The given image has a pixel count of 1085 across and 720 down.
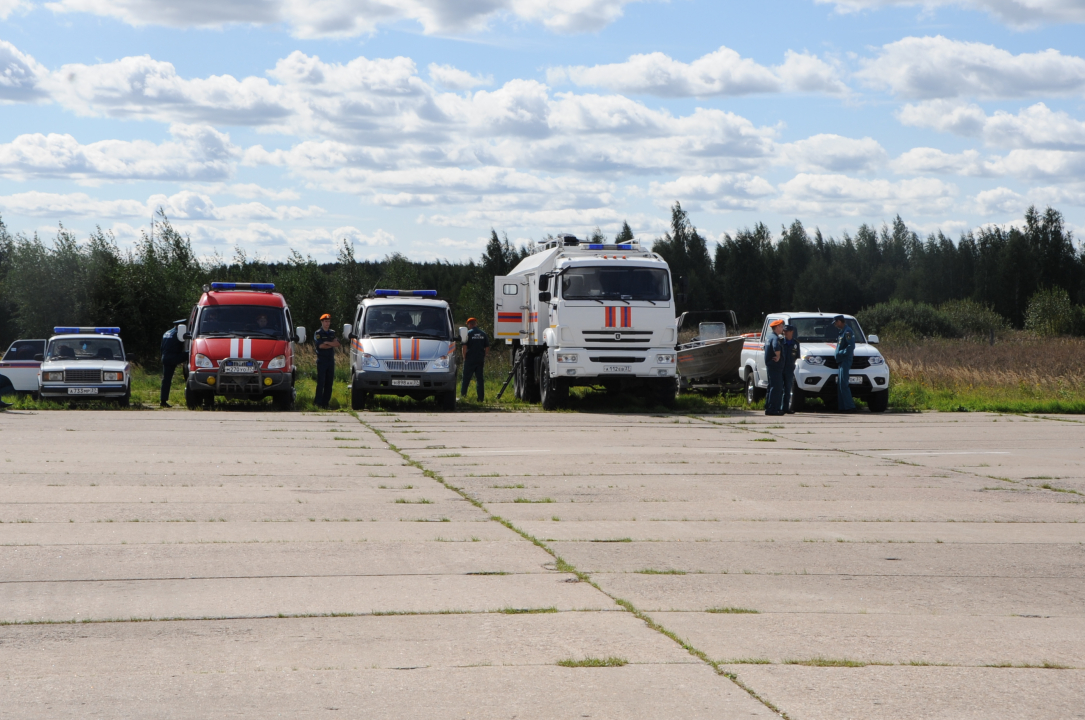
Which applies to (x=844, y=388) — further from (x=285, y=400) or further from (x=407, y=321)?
(x=285, y=400)

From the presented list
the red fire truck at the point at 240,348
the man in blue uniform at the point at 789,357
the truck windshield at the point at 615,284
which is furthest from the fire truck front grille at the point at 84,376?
the man in blue uniform at the point at 789,357

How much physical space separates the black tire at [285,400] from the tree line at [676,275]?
2535 centimetres

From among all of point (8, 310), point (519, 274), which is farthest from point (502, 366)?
point (8, 310)

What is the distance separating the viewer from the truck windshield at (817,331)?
23.6 m

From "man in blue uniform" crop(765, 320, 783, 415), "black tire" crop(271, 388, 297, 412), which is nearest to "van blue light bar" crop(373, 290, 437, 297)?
"black tire" crop(271, 388, 297, 412)

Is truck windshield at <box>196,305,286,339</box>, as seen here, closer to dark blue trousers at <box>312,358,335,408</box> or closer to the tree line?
dark blue trousers at <box>312,358,335,408</box>

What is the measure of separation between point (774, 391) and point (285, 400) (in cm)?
977

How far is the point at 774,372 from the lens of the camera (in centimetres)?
2184

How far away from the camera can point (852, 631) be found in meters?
5.73

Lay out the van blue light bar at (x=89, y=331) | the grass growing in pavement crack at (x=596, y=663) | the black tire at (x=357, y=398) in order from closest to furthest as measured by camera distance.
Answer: the grass growing in pavement crack at (x=596, y=663)
the black tire at (x=357, y=398)
the van blue light bar at (x=89, y=331)

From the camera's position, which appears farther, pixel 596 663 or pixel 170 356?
pixel 170 356

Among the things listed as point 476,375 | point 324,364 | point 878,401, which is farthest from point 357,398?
point 878,401

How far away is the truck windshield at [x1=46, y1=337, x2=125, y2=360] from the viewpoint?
24016 millimetres

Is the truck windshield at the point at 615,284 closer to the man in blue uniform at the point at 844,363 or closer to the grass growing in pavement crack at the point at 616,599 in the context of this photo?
the man in blue uniform at the point at 844,363
